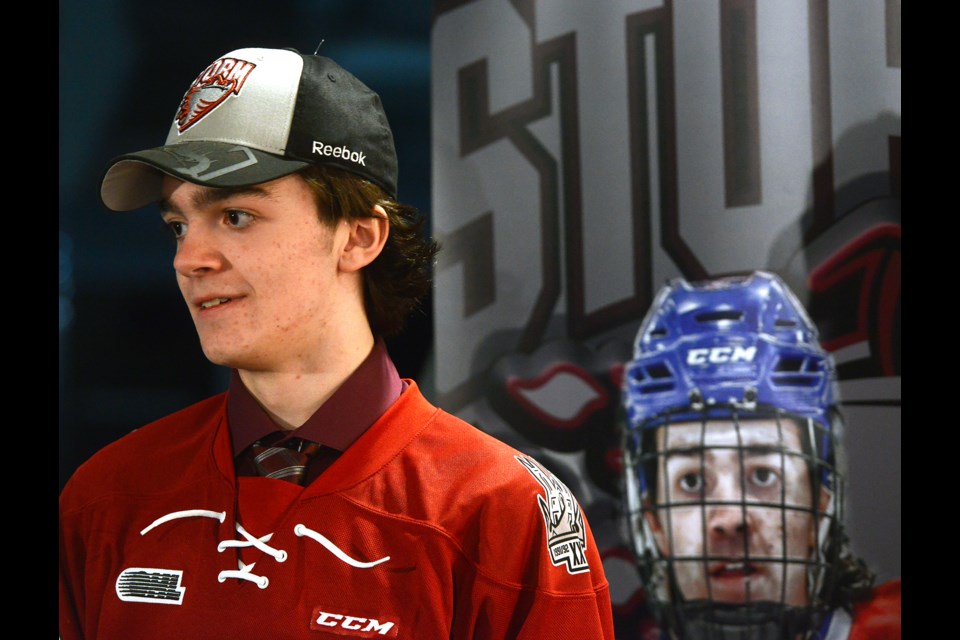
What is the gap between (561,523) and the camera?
1227 mm

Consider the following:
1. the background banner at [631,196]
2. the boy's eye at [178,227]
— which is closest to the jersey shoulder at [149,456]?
the boy's eye at [178,227]

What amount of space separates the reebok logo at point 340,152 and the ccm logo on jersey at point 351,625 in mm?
528

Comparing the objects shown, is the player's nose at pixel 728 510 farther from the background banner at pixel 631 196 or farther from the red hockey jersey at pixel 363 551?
the red hockey jersey at pixel 363 551

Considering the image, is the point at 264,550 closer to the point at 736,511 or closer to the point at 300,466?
the point at 300,466

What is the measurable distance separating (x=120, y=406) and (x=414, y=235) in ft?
3.09

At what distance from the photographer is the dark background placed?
6.60ft

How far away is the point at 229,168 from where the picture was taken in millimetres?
1154

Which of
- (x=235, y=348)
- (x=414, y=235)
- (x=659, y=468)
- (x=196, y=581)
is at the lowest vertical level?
(x=659, y=468)

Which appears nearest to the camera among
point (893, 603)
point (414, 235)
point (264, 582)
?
point (264, 582)

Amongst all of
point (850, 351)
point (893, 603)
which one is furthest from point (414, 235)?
point (893, 603)

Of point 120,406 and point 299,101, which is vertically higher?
point 299,101

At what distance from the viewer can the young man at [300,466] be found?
1.15 meters

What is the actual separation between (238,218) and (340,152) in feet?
0.48

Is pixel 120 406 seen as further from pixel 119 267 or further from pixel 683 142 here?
pixel 683 142
